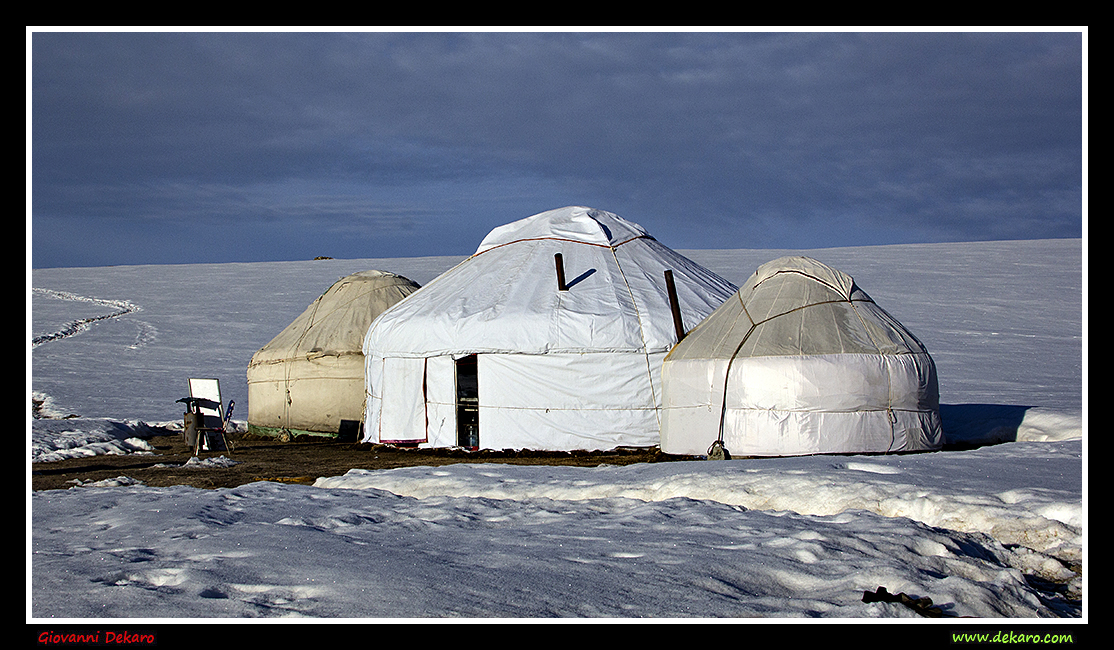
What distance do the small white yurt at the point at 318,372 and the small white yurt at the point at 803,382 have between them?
630 cm

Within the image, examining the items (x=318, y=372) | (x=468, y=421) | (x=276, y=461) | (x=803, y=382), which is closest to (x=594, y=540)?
(x=803, y=382)

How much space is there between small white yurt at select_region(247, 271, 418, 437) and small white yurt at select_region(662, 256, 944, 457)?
630cm

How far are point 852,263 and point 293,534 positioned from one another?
34475mm

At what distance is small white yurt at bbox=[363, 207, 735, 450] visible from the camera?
10.4 m

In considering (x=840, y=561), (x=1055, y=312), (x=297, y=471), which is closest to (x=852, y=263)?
(x=1055, y=312)

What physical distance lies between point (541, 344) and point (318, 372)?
5023 mm

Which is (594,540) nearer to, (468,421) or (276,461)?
(276,461)

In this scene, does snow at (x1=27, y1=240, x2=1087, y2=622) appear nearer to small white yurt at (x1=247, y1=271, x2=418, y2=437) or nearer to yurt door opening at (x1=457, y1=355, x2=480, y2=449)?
yurt door opening at (x1=457, y1=355, x2=480, y2=449)

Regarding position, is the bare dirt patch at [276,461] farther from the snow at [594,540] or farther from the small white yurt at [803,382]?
the small white yurt at [803,382]

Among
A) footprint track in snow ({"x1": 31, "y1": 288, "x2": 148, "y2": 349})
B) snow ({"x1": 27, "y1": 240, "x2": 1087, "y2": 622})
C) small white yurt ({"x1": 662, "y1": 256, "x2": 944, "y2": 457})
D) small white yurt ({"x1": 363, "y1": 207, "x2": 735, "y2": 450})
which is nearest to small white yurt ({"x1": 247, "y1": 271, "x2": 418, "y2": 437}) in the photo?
small white yurt ({"x1": 363, "y1": 207, "x2": 735, "y2": 450})

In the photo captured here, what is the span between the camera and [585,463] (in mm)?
9117

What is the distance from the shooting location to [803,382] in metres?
8.38

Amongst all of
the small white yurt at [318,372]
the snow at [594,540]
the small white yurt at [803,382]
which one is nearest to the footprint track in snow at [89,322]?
the small white yurt at [318,372]

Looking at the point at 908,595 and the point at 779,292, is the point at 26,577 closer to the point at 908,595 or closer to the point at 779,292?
the point at 908,595
